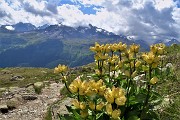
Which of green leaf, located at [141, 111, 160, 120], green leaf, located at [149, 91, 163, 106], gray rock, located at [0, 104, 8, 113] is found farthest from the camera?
gray rock, located at [0, 104, 8, 113]

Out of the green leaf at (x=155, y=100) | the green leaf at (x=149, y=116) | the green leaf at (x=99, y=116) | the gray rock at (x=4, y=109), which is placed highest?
the green leaf at (x=155, y=100)

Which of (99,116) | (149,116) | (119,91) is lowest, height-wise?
(149,116)

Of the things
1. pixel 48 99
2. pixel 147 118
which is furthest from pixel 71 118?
pixel 48 99

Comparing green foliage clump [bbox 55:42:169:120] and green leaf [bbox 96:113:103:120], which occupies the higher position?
green foliage clump [bbox 55:42:169:120]

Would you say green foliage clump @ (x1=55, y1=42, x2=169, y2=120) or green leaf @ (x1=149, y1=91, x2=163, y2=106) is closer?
green foliage clump @ (x1=55, y1=42, x2=169, y2=120)

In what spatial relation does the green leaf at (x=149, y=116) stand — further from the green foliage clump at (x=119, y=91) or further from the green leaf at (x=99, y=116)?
the green leaf at (x=99, y=116)

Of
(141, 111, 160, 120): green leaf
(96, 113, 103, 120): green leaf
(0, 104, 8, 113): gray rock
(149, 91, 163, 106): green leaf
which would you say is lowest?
(0, 104, 8, 113): gray rock

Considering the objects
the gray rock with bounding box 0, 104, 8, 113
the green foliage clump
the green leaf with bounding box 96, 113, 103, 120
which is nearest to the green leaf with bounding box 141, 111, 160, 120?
the green foliage clump

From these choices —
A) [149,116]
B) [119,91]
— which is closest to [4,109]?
A: [149,116]

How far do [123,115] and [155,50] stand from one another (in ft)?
5.89

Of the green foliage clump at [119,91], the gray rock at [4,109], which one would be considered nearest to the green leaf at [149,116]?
the green foliage clump at [119,91]

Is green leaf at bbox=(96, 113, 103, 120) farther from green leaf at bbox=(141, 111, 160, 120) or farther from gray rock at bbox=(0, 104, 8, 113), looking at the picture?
gray rock at bbox=(0, 104, 8, 113)

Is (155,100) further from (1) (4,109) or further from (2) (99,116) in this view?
(1) (4,109)

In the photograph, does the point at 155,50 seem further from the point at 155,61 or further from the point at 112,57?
the point at 112,57
